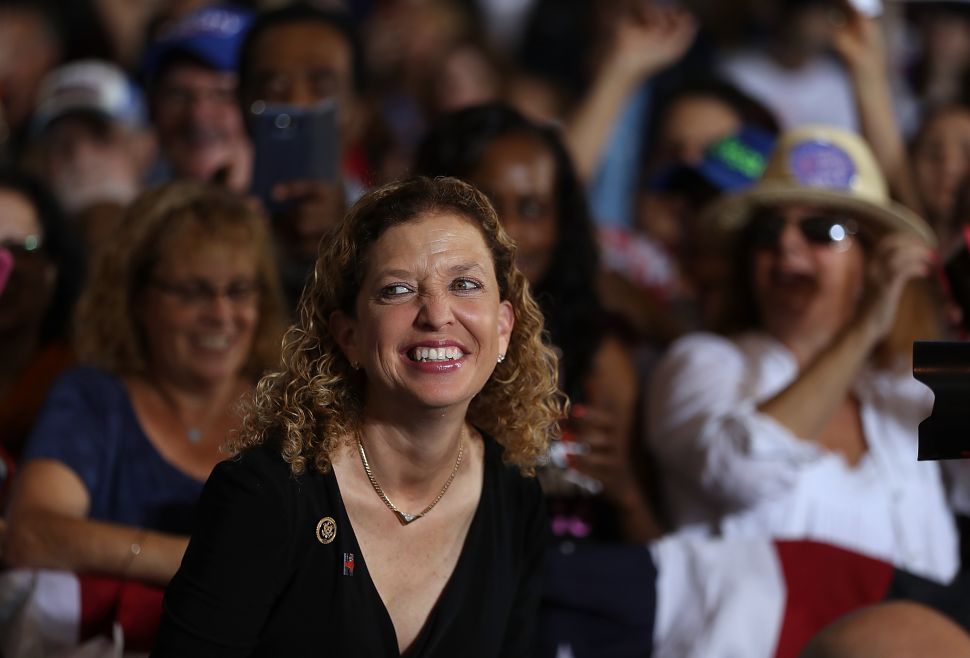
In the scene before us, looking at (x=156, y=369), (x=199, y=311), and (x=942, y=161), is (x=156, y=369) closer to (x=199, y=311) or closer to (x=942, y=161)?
(x=199, y=311)

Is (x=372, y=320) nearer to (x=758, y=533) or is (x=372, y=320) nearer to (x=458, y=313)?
(x=458, y=313)

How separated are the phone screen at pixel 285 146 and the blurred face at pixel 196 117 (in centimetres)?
64

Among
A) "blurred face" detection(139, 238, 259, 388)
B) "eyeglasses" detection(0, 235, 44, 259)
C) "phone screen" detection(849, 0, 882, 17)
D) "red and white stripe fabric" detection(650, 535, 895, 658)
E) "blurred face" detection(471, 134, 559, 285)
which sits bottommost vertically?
"red and white stripe fabric" detection(650, 535, 895, 658)

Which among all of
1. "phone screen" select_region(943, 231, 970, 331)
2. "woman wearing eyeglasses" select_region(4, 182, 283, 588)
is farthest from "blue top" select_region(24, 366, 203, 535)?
"phone screen" select_region(943, 231, 970, 331)

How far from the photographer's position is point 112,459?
2771 millimetres

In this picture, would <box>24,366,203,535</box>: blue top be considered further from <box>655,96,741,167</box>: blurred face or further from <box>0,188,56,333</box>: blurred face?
<box>655,96,741,167</box>: blurred face

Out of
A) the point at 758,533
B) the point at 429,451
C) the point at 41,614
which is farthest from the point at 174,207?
the point at 758,533

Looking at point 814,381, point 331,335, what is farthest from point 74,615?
point 814,381

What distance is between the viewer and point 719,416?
309 centimetres

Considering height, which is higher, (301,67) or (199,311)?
(301,67)

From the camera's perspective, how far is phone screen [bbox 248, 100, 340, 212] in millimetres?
3379

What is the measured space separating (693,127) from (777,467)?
1.78 metres

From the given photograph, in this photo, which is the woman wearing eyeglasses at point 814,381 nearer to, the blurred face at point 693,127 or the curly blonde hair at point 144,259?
the blurred face at point 693,127

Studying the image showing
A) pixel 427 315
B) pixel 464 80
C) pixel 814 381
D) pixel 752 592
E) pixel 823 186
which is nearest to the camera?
pixel 427 315
